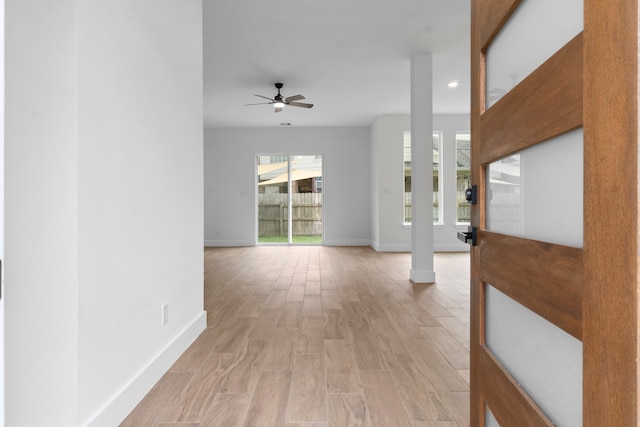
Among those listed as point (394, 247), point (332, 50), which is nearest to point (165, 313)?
point (332, 50)

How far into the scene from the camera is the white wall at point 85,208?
4.01 feet

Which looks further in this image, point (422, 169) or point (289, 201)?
point (289, 201)

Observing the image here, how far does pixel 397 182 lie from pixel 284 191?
267cm

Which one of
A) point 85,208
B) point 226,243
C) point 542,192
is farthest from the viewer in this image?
point 226,243

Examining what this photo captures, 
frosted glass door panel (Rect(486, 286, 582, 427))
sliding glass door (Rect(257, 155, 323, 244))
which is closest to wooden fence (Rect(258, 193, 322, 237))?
sliding glass door (Rect(257, 155, 323, 244))

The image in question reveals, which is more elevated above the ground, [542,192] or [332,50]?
[332,50]

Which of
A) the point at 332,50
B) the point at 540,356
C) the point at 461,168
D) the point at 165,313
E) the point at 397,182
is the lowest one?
the point at 165,313

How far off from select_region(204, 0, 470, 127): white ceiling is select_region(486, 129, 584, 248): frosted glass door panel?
9.97 feet

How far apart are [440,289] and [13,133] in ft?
13.0

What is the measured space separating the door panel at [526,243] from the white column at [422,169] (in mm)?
3463

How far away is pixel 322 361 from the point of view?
2238 mm

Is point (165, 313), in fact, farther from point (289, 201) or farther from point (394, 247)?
point (289, 201)

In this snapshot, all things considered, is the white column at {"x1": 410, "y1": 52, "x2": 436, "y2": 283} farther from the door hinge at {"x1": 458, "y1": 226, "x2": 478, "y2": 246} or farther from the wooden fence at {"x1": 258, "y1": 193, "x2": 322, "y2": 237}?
the wooden fence at {"x1": 258, "y1": 193, "x2": 322, "y2": 237}

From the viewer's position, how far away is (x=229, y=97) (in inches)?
252
